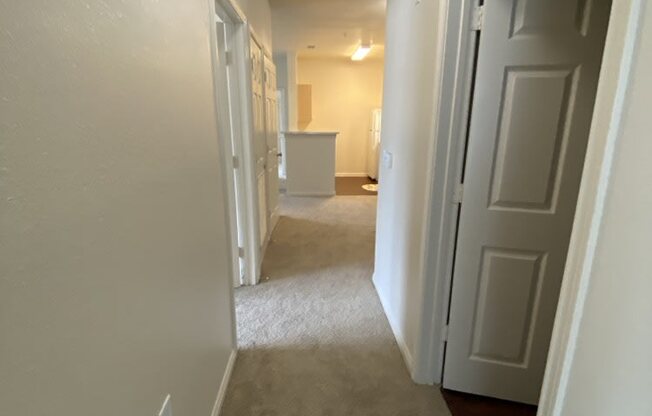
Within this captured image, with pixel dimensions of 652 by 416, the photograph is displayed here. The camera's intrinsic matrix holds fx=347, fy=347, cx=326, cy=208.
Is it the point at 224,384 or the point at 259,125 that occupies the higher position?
the point at 259,125

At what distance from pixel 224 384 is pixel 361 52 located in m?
6.28

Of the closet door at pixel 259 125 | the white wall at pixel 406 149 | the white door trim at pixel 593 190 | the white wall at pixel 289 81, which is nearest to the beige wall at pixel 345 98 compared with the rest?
the white wall at pixel 289 81

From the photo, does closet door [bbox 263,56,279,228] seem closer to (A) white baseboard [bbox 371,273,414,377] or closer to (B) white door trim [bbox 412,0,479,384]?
(A) white baseboard [bbox 371,273,414,377]

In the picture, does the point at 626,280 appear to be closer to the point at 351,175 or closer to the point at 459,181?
the point at 459,181

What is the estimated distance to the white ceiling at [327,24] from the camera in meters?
3.95

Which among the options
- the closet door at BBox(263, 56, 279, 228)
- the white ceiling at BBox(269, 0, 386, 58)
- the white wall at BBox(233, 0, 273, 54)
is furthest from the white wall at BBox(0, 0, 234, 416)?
the white ceiling at BBox(269, 0, 386, 58)

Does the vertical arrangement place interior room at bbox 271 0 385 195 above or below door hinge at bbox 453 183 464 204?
above

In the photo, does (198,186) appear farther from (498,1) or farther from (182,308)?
(498,1)

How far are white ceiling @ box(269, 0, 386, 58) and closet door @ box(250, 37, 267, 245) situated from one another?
1.28 metres

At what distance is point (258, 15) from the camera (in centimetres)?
311

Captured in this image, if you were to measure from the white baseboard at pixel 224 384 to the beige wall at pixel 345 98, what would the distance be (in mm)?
6416

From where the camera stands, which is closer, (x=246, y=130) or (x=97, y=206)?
(x=97, y=206)

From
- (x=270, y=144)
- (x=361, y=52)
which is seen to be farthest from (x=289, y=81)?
(x=270, y=144)

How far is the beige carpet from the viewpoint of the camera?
66.2 inches
